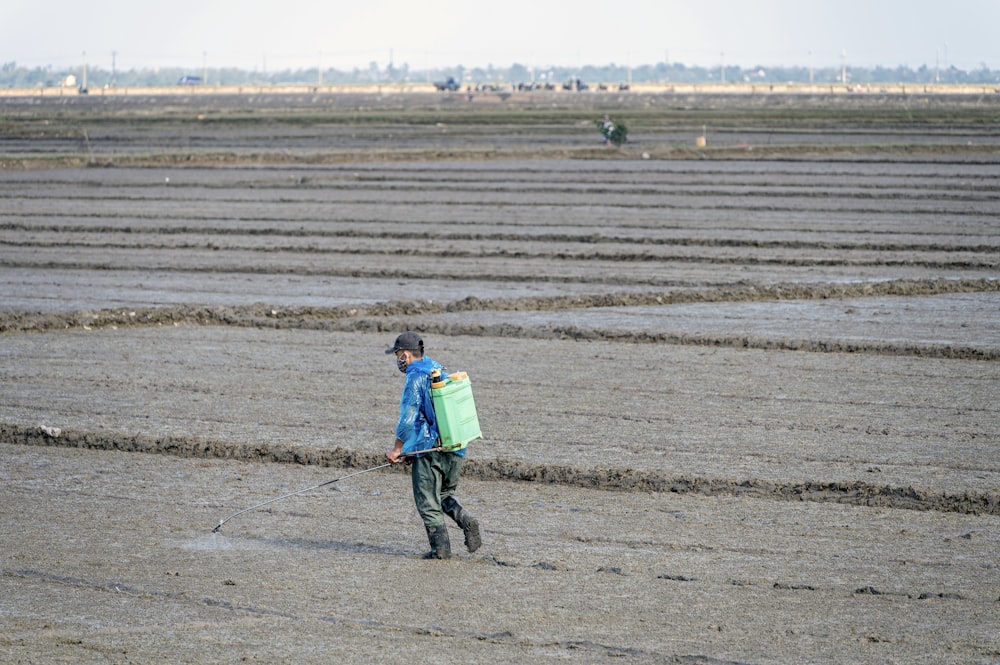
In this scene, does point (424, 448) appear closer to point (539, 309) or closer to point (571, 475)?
point (571, 475)

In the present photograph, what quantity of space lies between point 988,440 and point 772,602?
14.8ft

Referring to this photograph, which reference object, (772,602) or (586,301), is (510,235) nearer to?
(586,301)

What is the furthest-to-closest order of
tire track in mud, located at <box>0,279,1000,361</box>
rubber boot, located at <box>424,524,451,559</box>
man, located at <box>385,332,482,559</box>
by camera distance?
tire track in mud, located at <box>0,279,1000,361</box>, rubber boot, located at <box>424,524,451,559</box>, man, located at <box>385,332,482,559</box>

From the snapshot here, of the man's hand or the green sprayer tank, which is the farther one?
the man's hand

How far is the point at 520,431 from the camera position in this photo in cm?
1208

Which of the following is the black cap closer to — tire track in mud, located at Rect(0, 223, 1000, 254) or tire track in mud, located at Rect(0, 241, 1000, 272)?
tire track in mud, located at Rect(0, 241, 1000, 272)

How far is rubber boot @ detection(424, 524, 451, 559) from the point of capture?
8695 millimetres

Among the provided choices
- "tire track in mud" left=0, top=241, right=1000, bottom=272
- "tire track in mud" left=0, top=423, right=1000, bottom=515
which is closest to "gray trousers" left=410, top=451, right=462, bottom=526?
"tire track in mud" left=0, top=423, right=1000, bottom=515

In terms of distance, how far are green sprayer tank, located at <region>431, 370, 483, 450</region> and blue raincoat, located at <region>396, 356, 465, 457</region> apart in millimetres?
68

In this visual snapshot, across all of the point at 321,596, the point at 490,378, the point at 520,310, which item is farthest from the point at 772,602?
the point at 520,310

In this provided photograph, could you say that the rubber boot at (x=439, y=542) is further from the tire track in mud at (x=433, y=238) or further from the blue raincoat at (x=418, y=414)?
the tire track in mud at (x=433, y=238)

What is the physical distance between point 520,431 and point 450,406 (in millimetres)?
3653

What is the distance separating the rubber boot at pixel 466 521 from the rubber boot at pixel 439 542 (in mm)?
105

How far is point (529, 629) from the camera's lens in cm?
763
